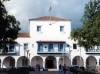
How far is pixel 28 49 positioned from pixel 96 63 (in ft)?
53.4

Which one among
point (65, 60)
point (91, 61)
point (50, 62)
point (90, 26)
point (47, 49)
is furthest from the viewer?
point (50, 62)

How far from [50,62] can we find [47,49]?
4.12 meters

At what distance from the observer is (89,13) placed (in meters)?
28.6

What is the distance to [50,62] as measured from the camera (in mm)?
60188

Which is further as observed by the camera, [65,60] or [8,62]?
[65,60]

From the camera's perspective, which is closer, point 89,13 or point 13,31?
point 13,31

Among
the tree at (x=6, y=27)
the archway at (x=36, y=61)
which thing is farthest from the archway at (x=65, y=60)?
the tree at (x=6, y=27)

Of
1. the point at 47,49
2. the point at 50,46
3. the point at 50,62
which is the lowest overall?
the point at 50,62

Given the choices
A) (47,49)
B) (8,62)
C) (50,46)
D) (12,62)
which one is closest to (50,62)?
(47,49)

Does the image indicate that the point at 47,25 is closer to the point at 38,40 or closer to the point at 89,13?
the point at 38,40

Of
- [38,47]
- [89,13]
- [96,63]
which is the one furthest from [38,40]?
[89,13]

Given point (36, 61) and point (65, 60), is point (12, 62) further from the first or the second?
point (65, 60)

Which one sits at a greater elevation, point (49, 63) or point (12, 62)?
point (12, 62)

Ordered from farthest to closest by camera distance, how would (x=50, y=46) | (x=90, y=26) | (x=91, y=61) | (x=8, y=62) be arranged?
1. (x=91, y=61)
2. (x=8, y=62)
3. (x=50, y=46)
4. (x=90, y=26)
